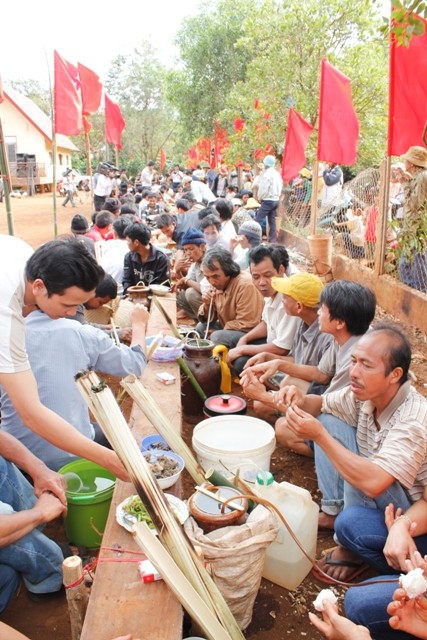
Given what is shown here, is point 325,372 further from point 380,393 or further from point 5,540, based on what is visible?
point 5,540

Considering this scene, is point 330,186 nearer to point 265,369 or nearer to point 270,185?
point 270,185

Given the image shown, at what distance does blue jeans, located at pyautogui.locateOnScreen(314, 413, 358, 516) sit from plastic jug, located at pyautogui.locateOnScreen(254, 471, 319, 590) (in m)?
0.33

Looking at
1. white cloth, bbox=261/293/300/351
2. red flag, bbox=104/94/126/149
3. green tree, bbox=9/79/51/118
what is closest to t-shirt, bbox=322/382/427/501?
white cloth, bbox=261/293/300/351

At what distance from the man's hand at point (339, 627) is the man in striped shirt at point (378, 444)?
0.61 m

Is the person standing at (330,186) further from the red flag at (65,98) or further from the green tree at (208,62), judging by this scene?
the green tree at (208,62)

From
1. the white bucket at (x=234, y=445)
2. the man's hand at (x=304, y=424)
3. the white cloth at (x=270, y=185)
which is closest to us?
A: the man's hand at (x=304, y=424)

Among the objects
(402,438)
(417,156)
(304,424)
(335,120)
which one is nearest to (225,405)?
(304,424)

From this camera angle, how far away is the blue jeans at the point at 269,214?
12.9 meters

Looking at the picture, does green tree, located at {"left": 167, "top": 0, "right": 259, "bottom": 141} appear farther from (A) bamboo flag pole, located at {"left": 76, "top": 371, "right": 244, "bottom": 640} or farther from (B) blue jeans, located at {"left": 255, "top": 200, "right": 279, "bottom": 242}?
(A) bamboo flag pole, located at {"left": 76, "top": 371, "right": 244, "bottom": 640}

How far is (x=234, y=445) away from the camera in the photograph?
3.20 meters

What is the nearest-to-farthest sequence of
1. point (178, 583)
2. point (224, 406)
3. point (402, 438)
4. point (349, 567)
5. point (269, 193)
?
point (178, 583) → point (402, 438) → point (349, 567) → point (224, 406) → point (269, 193)

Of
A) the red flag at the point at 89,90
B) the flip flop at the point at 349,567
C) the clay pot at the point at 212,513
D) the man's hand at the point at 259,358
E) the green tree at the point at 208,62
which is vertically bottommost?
the flip flop at the point at 349,567

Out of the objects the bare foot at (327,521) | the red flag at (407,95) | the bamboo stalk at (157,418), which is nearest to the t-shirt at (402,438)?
the bare foot at (327,521)

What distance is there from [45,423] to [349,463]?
140 centimetres
